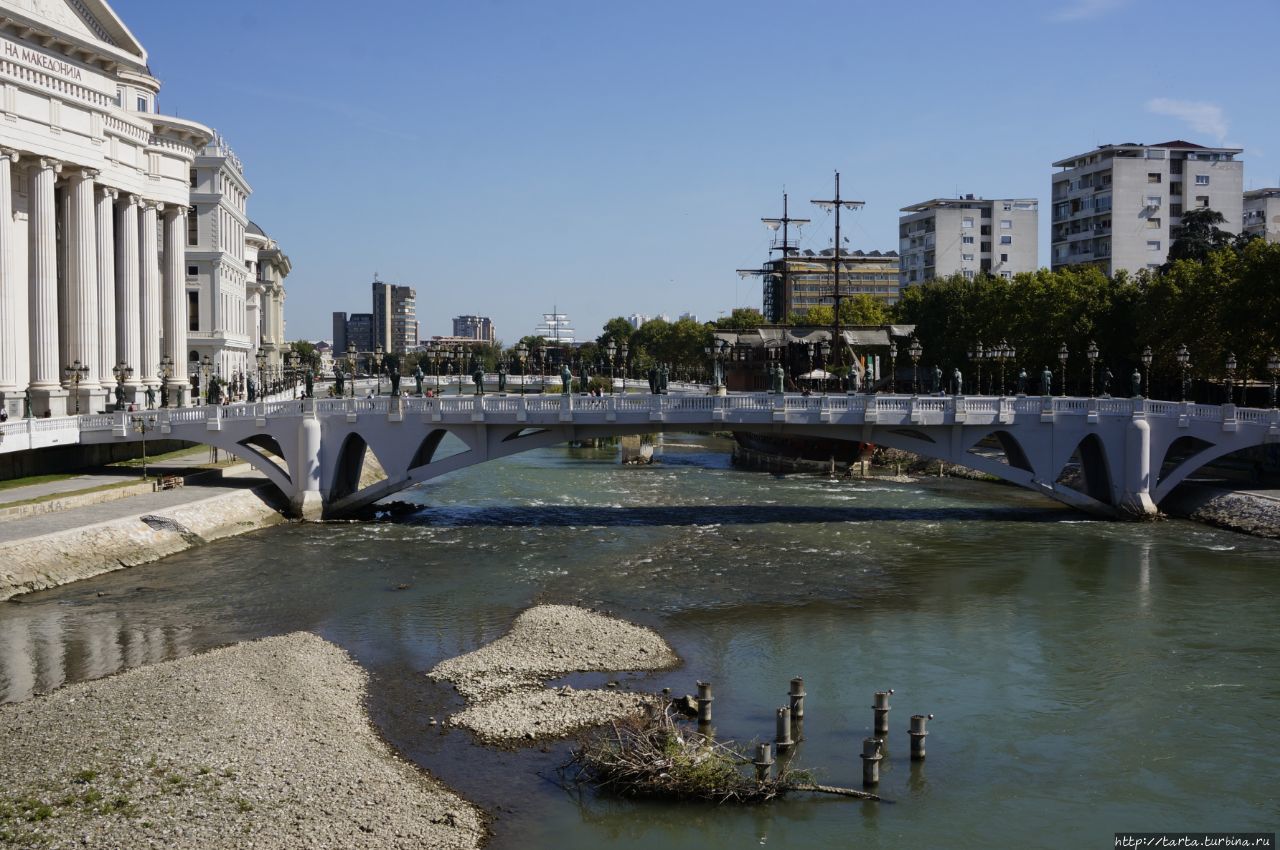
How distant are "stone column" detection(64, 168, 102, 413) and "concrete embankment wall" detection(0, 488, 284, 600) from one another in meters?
15.8

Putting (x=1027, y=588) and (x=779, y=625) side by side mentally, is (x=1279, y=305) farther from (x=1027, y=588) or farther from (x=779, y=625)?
(x=779, y=625)

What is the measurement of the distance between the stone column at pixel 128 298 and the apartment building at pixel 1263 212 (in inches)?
4329

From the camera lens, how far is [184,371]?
75000mm

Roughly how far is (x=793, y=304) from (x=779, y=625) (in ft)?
535

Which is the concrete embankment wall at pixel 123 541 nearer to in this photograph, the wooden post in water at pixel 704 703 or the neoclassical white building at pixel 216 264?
the wooden post in water at pixel 704 703

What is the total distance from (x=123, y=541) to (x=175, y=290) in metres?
37.3

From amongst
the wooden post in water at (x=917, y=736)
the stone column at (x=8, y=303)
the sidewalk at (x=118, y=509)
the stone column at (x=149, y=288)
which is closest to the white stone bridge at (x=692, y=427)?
the sidewalk at (x=118, y=509)

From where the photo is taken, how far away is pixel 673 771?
21281 millimetres

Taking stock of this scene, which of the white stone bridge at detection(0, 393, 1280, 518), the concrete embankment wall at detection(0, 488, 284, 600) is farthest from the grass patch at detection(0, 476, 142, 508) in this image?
the white stone bridge at detection(0, 393, 1280, 518)

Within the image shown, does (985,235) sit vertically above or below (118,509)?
above

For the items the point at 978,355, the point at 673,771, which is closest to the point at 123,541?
the point at 673,771

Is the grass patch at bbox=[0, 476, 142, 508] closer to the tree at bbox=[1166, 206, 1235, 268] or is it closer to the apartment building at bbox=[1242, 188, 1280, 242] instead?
the tree at bbox=[1166, 206, 1235, 268]

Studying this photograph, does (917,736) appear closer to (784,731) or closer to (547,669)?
(784,731)

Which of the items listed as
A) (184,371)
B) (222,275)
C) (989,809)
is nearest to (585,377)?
(184,371)
